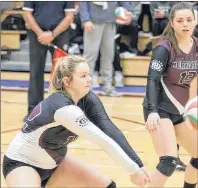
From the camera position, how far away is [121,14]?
27.2 feet

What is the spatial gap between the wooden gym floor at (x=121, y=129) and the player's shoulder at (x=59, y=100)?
5.23ft

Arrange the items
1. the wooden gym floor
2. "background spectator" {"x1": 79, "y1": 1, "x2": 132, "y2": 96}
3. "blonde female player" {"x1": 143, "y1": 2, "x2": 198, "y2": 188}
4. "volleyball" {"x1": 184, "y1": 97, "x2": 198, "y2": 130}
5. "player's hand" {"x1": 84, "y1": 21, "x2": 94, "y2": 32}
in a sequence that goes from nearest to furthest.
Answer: "volleyball" {"x1": 184, "y1": 97, "x2": 198, "y2": 130}
"blonde female player" {"x1": 143, "y1": 2, "x2": 198, "y2": 188}
the wooden gym floor
"player's hand" {"x1": 84, "y1": 21, "x2": 94, "y2": 32}
"background spectator" {"x1": 79, "y1": 1, "x2": 132, "y2": 96}

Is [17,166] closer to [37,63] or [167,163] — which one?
[167,163]

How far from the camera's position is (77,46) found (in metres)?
8.97

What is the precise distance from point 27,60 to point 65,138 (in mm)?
6634

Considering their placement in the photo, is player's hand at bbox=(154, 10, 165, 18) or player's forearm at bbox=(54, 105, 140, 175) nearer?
player's forearm at bbox=(54, 105, 140, 175)

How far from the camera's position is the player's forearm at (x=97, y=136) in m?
3.00

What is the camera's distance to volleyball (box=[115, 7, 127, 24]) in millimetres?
8109

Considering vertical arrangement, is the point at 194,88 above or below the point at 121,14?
above

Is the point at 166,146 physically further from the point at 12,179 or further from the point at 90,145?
the point at 90,145

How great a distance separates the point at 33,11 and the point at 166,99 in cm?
288

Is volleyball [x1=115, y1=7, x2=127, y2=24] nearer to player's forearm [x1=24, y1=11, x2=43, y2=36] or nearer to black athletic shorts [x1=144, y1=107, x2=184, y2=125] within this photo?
player's forearm [x1=24, y1=11, x2=43, y2=36]

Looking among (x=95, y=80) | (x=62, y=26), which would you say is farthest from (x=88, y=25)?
(x=95, y=80)

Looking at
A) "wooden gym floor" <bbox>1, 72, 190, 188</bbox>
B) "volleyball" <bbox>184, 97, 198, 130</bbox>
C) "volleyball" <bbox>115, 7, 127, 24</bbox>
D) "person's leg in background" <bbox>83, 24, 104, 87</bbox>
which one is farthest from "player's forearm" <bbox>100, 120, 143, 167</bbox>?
"volleyball" <bbox>115, 7, 127, 24</bbox>
